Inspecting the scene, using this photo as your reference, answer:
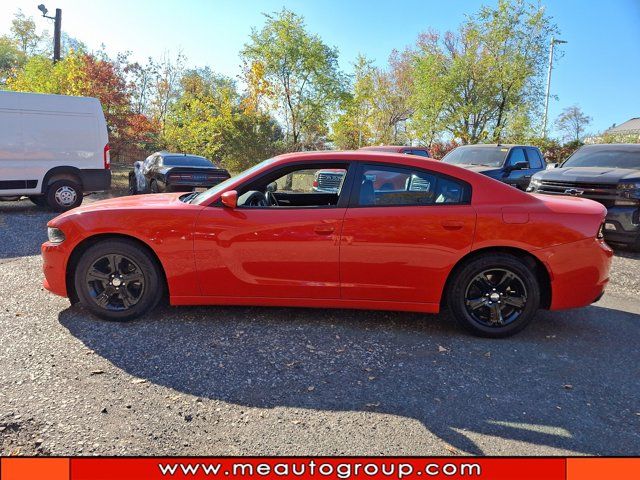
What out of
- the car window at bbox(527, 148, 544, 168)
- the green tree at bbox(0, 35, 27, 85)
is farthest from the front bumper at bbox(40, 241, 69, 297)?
the green tree at bbox(0, 35, 27, 85)

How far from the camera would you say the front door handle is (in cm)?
373

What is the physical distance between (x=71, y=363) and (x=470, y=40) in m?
21.2

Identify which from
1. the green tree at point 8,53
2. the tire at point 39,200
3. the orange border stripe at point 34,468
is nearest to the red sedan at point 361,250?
the orange border stripe at point 34,468

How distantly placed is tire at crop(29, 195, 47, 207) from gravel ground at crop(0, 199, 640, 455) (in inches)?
260

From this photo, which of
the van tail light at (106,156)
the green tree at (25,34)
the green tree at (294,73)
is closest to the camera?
the van tail light at (106,156)

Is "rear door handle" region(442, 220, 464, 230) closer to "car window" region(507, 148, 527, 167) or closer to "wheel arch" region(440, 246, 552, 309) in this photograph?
"wheel arch" region(440, 246, 552, 309)

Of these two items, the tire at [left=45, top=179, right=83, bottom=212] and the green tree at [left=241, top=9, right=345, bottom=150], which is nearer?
the tire at [left=45, top=179, right=83, bottom=212]

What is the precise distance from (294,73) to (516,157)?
33.6ft

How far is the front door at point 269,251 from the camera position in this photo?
375 centimetres

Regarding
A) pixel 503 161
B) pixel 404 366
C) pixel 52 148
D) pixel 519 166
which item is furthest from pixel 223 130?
pixel 404 366

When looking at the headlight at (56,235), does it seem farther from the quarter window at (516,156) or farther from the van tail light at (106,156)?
the quarter window at (516,156)

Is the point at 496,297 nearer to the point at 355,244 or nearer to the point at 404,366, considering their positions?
the point at 404,366

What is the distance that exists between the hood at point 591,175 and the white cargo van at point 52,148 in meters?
9.14

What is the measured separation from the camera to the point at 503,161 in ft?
35.5
